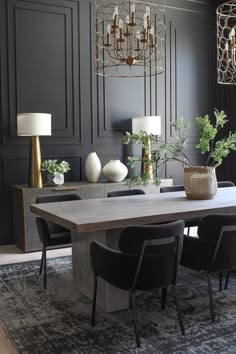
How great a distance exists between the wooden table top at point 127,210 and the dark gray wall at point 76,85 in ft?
6.27

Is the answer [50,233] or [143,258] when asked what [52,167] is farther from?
[143,258]

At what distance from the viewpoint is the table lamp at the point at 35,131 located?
15.7ft

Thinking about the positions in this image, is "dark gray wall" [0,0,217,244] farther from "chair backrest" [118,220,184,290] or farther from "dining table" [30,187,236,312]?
"chair backrest" [118,220,184,290]

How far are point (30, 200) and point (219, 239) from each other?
2551 millimetres

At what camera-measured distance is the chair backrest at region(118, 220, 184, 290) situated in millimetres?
2477

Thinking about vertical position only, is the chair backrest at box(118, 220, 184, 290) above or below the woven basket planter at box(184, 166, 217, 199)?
below

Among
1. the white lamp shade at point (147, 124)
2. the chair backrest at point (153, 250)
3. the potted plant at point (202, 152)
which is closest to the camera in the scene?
the chair backrest at point (153, 250)

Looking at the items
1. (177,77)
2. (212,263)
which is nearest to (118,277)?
(212,263)

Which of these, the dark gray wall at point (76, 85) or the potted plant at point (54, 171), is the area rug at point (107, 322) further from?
the dark gray wall at point (76, 85)

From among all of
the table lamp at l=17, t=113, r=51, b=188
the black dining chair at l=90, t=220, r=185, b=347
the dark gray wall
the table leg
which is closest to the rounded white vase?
the dark gray wall

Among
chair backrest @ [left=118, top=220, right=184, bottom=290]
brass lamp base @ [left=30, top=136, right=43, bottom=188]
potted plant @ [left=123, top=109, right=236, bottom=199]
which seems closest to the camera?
chair backrest @ [left=118, top=220, right=184, bottom=290]

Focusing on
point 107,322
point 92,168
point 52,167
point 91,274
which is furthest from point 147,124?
point 107,322

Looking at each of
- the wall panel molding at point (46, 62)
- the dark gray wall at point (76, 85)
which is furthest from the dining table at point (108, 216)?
the wall panel molding at point (46, 62)

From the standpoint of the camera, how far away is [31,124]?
4.78 m
